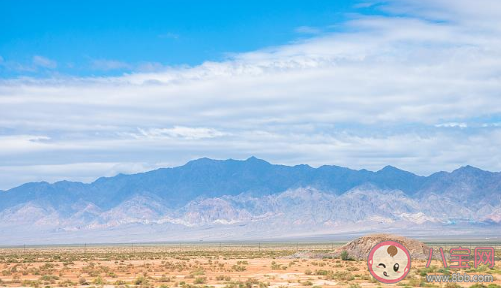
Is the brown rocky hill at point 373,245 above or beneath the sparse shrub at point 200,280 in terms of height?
above

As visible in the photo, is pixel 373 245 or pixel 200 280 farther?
pixel 373 245

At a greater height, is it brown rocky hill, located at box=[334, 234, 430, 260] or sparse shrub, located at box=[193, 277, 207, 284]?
brown rocky hill, located at box=[334, 234, 430, 260]

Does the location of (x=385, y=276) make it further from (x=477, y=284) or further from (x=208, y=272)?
(x=208, y=272)

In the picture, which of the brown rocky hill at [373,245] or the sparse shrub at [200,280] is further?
the brown rocky hill at [373,245]

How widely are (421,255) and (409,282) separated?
28.2 metres

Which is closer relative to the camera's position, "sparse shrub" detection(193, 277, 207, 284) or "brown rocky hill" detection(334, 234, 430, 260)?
"sparse shrub" detection(193, 277, 207, 284)

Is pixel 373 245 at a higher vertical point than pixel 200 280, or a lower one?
higher

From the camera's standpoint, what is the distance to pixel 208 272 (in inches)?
2156

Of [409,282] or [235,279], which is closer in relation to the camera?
[409,282]

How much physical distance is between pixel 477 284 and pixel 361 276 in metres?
9.16

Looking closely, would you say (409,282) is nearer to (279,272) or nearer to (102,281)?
(279,272)

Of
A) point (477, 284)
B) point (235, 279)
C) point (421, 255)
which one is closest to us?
point (477, 284)

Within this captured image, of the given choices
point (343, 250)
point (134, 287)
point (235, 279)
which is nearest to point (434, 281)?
point (235, 279)

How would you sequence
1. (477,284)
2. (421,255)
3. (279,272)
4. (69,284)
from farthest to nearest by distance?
(421,255) → (279,272) → (69,284) → (477,284)
